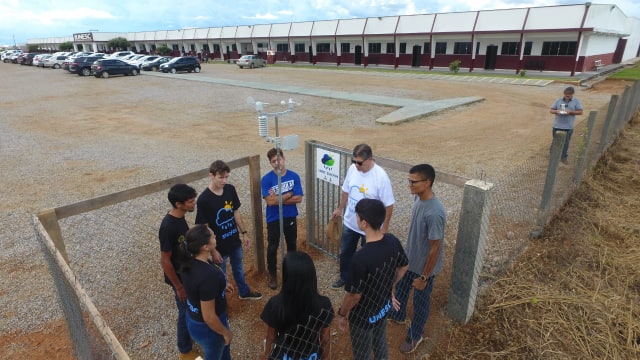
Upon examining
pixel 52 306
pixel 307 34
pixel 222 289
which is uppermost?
pixel 307 34

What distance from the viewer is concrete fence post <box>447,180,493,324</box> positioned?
302 centimetres

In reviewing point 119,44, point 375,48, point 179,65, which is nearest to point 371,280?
point 179,65

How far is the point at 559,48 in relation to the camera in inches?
1131

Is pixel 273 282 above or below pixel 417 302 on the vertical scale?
below

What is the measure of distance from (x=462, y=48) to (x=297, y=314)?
36624mm

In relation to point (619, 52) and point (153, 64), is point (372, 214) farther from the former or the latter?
point (619, 52)

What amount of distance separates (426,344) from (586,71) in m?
35.0

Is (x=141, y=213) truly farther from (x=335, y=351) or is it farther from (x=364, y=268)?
(x=364, y=268)

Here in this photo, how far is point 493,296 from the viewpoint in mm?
3865

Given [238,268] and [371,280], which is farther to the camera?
[238,268]

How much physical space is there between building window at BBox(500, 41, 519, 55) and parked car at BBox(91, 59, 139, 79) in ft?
105

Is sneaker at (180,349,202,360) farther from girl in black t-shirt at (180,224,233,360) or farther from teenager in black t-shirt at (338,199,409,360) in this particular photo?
teenager in black t-shirt at (338,199,409,360)

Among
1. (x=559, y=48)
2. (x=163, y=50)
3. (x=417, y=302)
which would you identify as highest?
(x=559, y=48)

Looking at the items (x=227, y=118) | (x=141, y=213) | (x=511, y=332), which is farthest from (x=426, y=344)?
(x=227, y=118)
